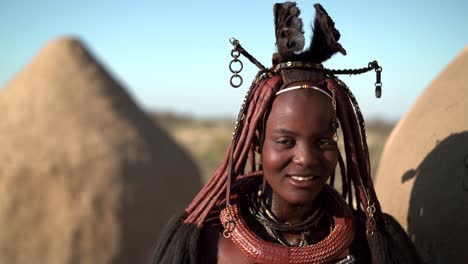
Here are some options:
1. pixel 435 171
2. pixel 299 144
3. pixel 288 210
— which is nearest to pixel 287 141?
pixel 299 144

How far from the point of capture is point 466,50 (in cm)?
335

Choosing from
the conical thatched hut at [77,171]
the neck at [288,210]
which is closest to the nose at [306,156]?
the neck at [288,210]

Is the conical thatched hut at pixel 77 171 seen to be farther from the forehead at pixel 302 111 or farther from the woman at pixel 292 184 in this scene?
the forehead at pixel 302 111

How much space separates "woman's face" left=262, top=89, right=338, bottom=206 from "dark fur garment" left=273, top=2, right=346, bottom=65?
0.17 m

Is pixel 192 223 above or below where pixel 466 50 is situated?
below

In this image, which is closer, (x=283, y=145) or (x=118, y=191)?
(x=283, y=145)

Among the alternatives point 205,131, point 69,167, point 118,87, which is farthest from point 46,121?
point 205,131

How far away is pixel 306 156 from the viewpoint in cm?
216

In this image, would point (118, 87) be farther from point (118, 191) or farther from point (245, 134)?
point (245, 134)

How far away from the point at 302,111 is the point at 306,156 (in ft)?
0.54

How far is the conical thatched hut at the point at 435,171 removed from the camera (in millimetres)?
2775

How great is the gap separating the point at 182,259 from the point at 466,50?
2042mm

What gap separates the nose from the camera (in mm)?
2158

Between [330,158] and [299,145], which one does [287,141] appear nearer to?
[299,145]
